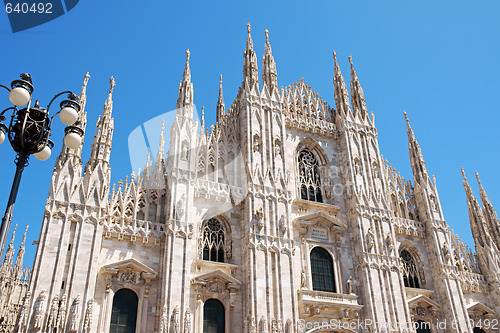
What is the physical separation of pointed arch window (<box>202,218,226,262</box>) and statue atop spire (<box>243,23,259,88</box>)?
9097 mm

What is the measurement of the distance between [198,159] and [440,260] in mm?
14633

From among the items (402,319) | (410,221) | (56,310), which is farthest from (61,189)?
(410,221)

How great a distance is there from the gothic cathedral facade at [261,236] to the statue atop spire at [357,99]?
104mm

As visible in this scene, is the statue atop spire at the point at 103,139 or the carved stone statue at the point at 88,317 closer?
the carved stone statue at the point at 88,317

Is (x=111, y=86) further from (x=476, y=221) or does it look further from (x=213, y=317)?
(x=476, y=221)

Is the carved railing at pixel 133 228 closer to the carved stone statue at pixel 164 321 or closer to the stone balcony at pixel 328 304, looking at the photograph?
the carved stone statue at pixel 164 321

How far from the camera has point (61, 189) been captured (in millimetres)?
20672

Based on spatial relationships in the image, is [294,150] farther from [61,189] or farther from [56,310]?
[56,310]

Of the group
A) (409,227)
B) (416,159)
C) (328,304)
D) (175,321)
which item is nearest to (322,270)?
(328,304)

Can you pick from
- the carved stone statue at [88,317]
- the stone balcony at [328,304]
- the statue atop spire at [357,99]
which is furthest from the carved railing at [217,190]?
the statue atop spire at [357,99]

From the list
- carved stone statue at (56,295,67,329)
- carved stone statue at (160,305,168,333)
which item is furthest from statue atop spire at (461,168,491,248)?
carved stone statue at (56,295,67,329)

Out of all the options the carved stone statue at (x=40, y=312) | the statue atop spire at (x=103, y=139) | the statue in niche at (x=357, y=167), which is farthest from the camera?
the statue in niche at (x=357, y=167)

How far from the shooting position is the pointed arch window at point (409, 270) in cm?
2703

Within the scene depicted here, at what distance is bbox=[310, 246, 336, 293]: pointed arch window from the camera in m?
24.4
